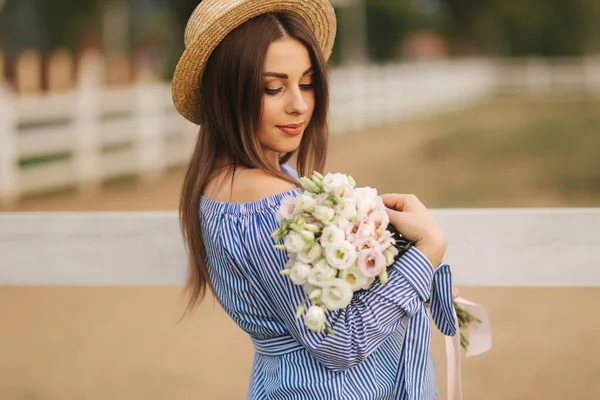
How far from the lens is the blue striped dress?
1767 millimetres

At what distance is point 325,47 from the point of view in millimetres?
2396

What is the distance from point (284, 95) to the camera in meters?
2.01

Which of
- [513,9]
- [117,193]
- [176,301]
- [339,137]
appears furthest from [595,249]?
[513,9]

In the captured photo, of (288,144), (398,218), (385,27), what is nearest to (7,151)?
(288,144)

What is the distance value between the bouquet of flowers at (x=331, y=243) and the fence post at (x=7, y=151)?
7.93 meters

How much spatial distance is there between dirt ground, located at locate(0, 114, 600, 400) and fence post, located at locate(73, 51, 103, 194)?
447cm

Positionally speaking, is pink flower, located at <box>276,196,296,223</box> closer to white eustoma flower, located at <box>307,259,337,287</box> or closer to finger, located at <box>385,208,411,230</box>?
white eustoma flower, located at <box>307,259,337,287</box>

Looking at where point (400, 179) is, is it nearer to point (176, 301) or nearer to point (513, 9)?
point (176, 301)

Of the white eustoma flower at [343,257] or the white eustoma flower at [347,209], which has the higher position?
the white eustoma flower at [347,209]

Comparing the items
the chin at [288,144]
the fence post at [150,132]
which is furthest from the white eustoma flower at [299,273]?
the fence post at [150,132]

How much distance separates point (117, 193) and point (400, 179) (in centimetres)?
358

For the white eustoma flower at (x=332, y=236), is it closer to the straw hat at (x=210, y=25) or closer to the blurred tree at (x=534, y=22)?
the straw hat at (x=210, y=25)

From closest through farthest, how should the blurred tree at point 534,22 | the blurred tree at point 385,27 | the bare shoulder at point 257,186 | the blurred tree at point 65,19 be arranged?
the bare shoulder at point 257,186, the blurred tree at point 65,19, the blurred tree at point 385,27, the blurred tree at point 534,22

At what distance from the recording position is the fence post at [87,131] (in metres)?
10.4
